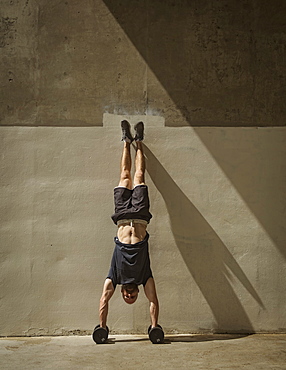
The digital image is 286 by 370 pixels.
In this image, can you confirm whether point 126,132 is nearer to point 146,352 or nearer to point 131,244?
point 131,244

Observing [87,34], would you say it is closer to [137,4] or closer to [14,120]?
[137,4]

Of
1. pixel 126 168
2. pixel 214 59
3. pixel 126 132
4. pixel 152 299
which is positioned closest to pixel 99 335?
pixel 152 299

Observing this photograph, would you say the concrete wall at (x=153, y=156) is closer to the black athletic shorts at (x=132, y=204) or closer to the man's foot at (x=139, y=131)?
the man's foot at (x=139, y=131)

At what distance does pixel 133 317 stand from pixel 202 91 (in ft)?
8.18

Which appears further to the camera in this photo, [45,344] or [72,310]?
[72,310]

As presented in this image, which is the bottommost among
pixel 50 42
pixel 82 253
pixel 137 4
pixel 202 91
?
pixel 82 253

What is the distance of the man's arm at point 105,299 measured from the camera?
17.3ft

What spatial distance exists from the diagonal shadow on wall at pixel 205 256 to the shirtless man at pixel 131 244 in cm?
32

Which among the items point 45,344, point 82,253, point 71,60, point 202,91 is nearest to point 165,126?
point 202,91

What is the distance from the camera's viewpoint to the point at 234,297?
568 cm

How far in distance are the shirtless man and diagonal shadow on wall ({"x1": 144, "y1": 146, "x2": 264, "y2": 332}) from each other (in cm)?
32

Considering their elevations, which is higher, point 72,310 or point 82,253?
point 82,253

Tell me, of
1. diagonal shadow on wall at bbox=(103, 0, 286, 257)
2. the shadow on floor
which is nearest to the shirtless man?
the shadow on floor

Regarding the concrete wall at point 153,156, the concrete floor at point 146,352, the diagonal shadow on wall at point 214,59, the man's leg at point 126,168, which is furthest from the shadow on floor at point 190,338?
the diagonal shadow on wall at point 214,59
